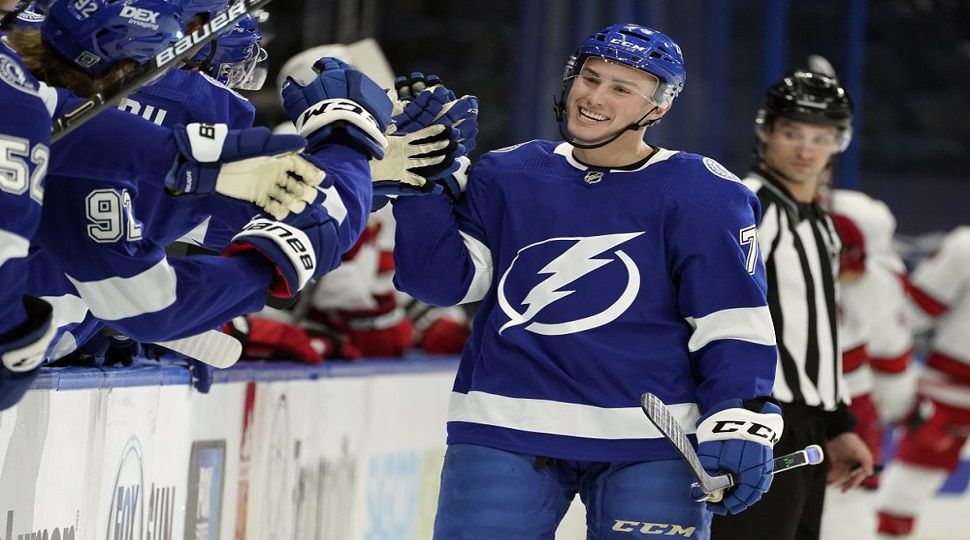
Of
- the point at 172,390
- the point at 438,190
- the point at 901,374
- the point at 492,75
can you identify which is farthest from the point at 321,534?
the point at 492,75

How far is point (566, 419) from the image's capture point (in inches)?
91.0

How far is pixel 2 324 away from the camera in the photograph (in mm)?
1772

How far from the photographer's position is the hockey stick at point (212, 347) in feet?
7.88

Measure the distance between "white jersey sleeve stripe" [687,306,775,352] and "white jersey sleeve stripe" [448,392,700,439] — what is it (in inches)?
4.7

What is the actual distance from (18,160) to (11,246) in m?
0.09

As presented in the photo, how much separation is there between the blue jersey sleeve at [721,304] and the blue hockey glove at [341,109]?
533mm

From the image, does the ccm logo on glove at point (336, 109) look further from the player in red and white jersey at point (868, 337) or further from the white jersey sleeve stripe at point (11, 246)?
the player in red and white jersey at point (868, 337)

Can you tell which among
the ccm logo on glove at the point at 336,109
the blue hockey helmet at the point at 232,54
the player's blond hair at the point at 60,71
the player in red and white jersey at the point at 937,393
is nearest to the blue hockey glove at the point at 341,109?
the ccm logo on glove at the point at 336,109

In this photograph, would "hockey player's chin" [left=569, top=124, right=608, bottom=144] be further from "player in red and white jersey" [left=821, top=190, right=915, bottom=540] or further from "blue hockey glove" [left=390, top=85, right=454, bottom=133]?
"player in red and white jersey" [left=821, top=190, right=915, bottom=540]

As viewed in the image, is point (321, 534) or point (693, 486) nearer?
point (693, 486)

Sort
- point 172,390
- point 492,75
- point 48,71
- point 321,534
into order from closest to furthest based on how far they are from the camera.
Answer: point 48,71, point 172,390, point 321,534, point 492,75

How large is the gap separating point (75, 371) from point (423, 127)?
0.73m

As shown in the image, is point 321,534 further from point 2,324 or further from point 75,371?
point 2,324

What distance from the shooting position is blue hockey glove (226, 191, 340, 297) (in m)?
1.88
